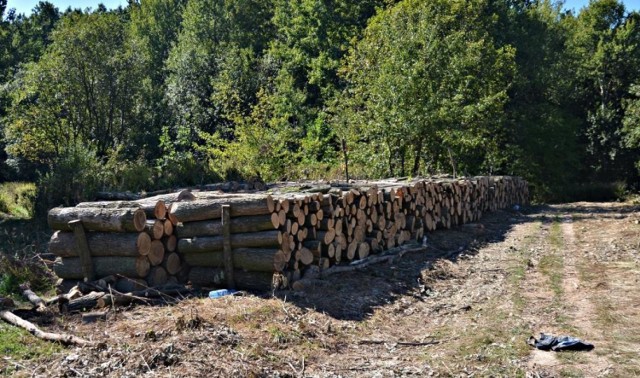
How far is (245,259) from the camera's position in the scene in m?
8.18

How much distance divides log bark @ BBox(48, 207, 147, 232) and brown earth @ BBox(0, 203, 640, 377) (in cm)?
127

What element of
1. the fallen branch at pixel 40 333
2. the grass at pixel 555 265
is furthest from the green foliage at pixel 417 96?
the fallen branch at pixel 40 333

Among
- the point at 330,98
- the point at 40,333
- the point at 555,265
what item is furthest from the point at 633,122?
the point at 40,333

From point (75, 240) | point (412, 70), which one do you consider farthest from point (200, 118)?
point (75, 240)

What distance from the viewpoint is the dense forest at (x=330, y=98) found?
21.6m

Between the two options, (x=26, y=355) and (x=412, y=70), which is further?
(x=412, y=70)

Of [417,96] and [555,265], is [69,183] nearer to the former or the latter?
[417,96]

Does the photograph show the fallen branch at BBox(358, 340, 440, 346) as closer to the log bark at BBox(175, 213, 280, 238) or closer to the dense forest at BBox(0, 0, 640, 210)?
the log bark at BBox(175, 213, 280, 238)

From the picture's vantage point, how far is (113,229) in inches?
324

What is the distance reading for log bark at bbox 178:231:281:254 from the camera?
8086 mm

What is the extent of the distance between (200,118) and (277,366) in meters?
26.8

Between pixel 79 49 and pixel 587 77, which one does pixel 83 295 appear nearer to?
pixel 79 49

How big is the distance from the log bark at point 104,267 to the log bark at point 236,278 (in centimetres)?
69

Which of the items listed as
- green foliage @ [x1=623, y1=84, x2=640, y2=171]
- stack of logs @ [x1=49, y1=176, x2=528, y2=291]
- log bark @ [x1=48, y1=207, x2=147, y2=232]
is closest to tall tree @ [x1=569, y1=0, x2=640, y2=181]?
green foliage @ [x1=623, y1=84, x2=640, y2=171]
